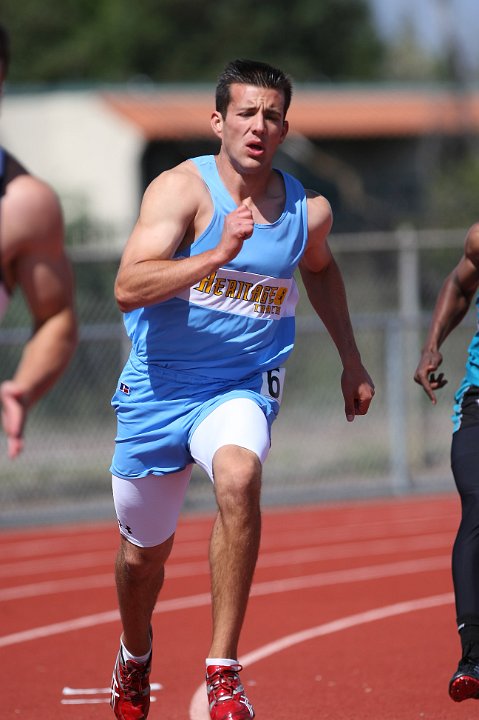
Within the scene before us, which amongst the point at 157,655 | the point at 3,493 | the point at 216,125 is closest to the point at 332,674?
the point at 157,655

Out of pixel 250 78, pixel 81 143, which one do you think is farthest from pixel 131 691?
pixel 81 143

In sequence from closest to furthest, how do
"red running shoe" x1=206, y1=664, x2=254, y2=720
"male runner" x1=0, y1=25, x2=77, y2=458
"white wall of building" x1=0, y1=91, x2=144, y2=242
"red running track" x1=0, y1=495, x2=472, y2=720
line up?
"male runner" x1=0, y1=25, x2=77, y2=458, "red running shoe" x1=206, y1=664, x2=254, y2=720, "red running track" x1=0, y1=495, x2=472, y2=720, "white wall of building" x1=0, y1=91, x2=144, y2=242

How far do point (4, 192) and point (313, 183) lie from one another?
89.4 ft

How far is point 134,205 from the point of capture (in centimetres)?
2877

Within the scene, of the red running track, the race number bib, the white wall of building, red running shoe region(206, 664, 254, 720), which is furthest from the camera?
the white wall of building

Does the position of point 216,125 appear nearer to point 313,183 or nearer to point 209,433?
point 209,433

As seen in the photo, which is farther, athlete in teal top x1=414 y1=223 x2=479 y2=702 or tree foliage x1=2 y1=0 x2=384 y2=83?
tree foliage x1=2 y1=0 x2=384 y2=83

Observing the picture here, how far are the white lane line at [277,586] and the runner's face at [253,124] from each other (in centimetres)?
395

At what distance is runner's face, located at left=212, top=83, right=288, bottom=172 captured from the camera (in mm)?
5324

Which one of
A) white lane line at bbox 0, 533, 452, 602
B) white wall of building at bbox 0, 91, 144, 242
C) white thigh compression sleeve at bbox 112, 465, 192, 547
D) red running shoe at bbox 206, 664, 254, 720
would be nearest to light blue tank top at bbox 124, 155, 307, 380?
white thigh compression sleeve at bbox 112, 465, 192, 547

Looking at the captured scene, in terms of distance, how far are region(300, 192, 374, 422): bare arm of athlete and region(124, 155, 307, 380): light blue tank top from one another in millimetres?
191

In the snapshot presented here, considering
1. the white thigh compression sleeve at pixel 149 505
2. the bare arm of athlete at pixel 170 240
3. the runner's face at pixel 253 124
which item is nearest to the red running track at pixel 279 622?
the white thigh compression sleeve at pixel 149 505

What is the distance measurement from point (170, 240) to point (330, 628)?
3938mm

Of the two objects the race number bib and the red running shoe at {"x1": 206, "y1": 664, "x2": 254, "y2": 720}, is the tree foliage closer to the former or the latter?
the race number bib
